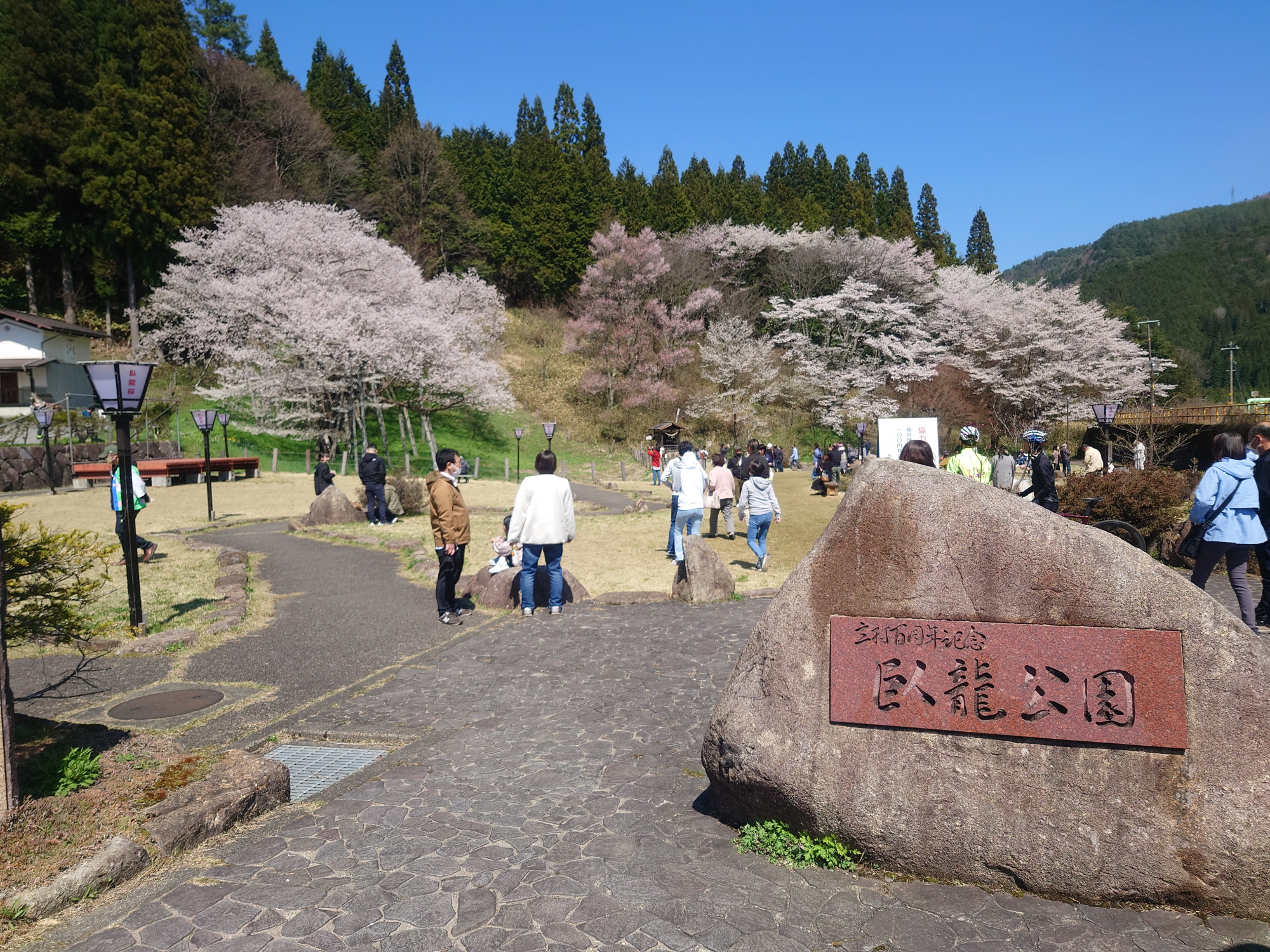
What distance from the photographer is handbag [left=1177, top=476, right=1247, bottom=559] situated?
6293 mm

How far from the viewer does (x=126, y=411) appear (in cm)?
830

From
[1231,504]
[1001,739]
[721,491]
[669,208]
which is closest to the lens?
[1001,739]

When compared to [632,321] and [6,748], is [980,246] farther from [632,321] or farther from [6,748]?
[6,748]

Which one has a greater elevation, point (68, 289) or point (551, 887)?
point (68, 289)

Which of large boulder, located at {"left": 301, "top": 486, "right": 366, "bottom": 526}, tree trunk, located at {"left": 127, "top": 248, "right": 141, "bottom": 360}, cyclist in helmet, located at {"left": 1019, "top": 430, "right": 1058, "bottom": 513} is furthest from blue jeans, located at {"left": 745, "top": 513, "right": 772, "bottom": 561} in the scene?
tree trunk, located at {"left": 127, "top": 248, "right": 141, "bottom": 360}

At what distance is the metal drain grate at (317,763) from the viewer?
459 centimetres

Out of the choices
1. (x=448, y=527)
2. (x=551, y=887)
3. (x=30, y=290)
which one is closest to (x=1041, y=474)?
(x=448, y=527)

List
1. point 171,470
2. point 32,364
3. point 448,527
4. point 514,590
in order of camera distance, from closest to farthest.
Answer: point 448,527, point 514,590, point 171,470, point 32,364

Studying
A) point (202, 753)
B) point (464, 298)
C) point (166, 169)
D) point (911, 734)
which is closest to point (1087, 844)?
point (911, 734)

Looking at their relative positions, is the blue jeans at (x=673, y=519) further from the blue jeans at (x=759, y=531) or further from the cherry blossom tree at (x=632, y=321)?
the cherry blossom tree at (x=632, y=321)

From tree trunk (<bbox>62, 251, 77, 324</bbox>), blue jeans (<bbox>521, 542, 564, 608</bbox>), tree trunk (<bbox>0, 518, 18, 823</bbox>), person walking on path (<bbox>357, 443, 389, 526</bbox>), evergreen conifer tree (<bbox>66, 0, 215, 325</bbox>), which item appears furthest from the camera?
tree trunk (<bbox>62, 251, 77, 324</bbox>)

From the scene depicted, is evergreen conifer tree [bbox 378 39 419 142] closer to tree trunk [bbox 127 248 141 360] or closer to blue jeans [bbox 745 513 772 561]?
tree trunk [bbox 127 248 141 360]

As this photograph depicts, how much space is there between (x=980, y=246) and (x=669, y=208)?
25.3 m

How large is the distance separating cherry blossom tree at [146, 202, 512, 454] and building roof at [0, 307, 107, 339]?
2.56m
